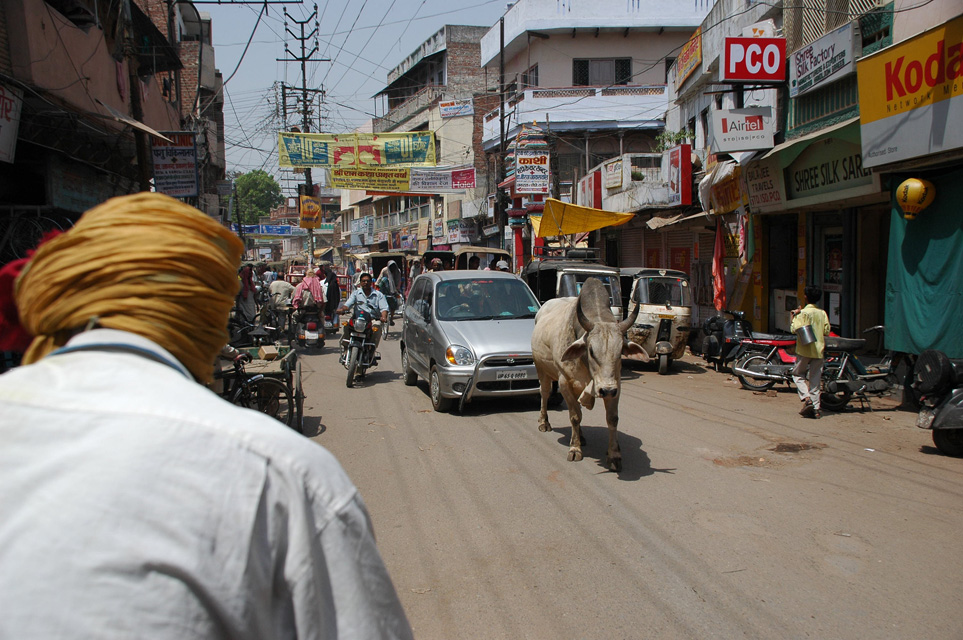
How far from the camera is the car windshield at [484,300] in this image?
10086mm

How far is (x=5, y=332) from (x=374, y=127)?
55582 millimetres

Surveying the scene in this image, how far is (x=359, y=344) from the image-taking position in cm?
1134

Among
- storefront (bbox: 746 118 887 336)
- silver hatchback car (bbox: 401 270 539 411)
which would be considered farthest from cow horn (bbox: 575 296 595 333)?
storefront (bbox: 746 118 887 336)

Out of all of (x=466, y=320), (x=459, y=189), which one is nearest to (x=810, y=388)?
(x=466, y=320)

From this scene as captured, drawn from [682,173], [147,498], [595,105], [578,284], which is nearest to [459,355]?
[578,284]

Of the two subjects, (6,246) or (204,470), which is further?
(6,246)

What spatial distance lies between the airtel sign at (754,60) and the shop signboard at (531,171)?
11870 millimetres

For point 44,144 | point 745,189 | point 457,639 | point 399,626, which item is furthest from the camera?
point 745,189

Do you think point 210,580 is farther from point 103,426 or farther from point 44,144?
point 44,144

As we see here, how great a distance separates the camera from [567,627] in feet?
11.8

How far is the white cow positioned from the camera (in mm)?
6406

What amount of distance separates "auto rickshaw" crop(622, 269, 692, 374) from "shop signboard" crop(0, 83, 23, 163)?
32.7 ft

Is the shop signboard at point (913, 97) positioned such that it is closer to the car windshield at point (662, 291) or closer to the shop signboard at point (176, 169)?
the car windshield at point (662, 291)

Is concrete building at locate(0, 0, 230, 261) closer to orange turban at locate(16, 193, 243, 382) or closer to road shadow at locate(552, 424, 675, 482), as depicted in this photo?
road shadow at locate(552, 424, 675, 482)
